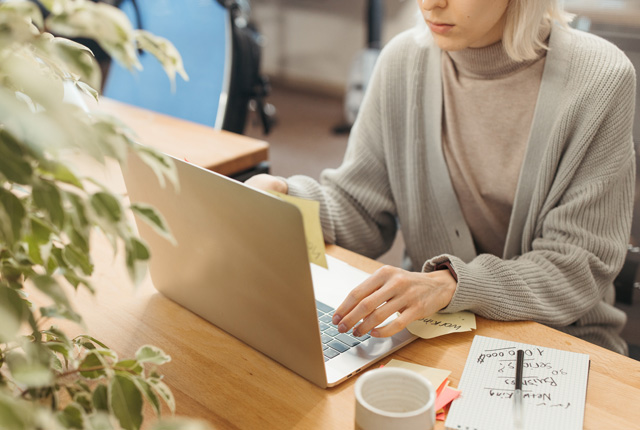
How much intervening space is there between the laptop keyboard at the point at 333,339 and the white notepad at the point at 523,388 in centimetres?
14

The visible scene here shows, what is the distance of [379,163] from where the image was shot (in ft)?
4.33

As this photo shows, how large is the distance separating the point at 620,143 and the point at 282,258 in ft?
2.11

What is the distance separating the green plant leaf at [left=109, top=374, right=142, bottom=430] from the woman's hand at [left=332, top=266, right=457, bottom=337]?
353mm

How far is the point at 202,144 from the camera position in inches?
59.4

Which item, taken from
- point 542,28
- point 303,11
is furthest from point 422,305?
point 303,11

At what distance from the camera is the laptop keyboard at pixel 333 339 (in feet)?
2.70

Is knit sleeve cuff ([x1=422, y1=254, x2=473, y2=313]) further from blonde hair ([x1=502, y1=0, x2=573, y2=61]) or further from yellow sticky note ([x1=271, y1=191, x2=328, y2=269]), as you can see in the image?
blonde hair ([x1=502, y1=0, x2=573, y2=61])

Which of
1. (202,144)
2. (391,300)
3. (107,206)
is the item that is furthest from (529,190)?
(107,206)

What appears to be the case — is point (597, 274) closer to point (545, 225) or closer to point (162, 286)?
point (545, 225)

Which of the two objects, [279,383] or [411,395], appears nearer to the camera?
[411,395]

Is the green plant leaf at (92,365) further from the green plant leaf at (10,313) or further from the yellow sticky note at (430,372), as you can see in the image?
the yellow sticky note at (430,372)

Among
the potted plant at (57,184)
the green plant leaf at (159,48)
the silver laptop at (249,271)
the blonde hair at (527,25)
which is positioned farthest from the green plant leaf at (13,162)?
the blonde hair at (527,25)

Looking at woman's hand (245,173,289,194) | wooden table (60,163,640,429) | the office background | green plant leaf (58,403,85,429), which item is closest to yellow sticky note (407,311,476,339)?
wooden table (60,163,640,429)

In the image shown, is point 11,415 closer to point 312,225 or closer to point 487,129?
point 312,225
